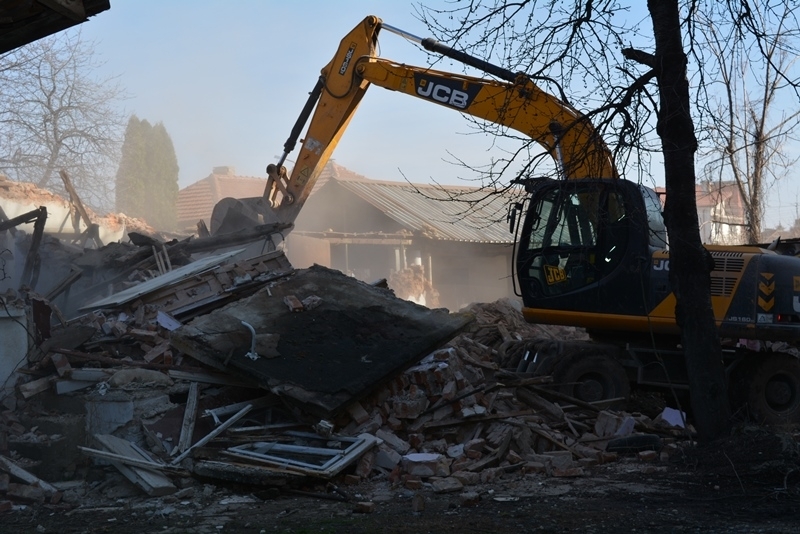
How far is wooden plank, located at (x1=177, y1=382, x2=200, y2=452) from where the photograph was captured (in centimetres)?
802

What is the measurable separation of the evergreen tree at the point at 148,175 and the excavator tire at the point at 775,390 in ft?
117

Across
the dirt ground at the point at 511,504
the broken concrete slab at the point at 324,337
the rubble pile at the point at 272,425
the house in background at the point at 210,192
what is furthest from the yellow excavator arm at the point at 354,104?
the house in background at the point at 210,192

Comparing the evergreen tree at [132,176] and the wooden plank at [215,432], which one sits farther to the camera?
the evergreen tree at [132,176]

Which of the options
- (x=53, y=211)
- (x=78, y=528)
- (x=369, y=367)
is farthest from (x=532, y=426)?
(x=53, y=211)

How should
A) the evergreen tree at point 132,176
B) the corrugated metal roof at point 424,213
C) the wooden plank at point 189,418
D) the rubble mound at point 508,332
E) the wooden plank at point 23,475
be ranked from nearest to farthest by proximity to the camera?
the wooden plank at point 23,475 → the wooden plank at point 189,418 → the rubble mound at point 508,332 → the corrugated metal roof at point 424,213 → the evergreen tree at point 132,176

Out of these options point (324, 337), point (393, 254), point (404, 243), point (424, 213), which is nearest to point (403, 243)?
point (404, 243)

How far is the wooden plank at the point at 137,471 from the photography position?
290 inches

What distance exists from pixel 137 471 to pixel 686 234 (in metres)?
5.31

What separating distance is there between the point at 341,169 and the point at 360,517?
36.7 metres

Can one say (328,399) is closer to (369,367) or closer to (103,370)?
(369,367)

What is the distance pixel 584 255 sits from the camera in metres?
10.2

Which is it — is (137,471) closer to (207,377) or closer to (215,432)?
(215,432)

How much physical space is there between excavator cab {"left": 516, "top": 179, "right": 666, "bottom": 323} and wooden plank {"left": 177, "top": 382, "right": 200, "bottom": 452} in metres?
4.20

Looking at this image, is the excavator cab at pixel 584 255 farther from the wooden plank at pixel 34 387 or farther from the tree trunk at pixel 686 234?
the wooden plank at pixel 34 387
